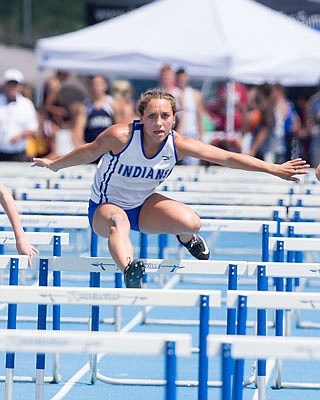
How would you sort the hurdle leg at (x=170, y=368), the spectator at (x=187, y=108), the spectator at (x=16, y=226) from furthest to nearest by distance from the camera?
the spectator at (x=187, y=108) < the spectator at (x=16, y=226) < the hurdle leg at (x=170, y=368)

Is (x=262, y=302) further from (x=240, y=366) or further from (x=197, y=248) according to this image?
(x=197, y=248)

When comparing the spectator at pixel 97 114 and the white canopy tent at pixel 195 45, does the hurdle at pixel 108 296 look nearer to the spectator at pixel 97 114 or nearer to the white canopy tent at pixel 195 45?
the spectator at pixel 97 114

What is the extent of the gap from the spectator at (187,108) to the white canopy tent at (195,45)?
1635mm

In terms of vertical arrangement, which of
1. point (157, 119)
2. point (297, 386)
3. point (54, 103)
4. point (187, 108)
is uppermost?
point (54, 103)

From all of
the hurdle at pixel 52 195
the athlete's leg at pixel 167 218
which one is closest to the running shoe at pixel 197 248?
the athlete's leg at pixel 167 218

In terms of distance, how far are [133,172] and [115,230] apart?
517 mm

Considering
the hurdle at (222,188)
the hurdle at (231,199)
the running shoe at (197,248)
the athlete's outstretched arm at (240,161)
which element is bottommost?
the running shoe at (197,248)

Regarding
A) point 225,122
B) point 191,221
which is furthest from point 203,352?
point 225,122

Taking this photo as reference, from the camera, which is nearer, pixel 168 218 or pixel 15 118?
pixel 168 218

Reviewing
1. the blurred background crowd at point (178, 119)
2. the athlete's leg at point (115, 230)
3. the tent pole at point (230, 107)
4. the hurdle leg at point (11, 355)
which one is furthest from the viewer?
the tent pole at point (230, 107)

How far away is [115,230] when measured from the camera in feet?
22.7

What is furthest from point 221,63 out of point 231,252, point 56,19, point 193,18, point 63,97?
point 56,19

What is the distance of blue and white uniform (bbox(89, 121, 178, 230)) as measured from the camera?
285 inches

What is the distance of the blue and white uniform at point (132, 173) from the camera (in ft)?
23.8
